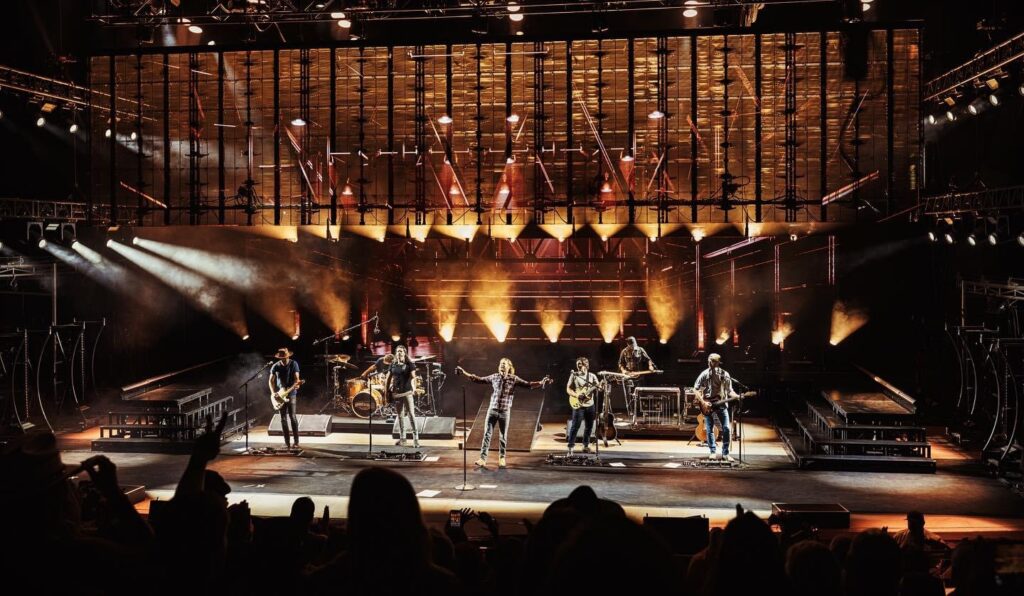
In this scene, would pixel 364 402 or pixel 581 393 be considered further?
pixel 364 402

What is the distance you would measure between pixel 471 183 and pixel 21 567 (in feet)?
55.2

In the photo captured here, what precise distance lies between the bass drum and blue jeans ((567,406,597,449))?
15.0 ft

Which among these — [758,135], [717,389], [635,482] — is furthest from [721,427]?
[758,135]

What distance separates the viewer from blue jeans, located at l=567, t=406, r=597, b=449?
46.6 feet

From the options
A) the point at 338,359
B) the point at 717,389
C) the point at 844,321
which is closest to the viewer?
the point at 717,389

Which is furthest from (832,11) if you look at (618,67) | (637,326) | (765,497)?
(765,497)

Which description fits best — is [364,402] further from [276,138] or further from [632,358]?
[276,138]

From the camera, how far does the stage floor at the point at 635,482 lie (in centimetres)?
1106

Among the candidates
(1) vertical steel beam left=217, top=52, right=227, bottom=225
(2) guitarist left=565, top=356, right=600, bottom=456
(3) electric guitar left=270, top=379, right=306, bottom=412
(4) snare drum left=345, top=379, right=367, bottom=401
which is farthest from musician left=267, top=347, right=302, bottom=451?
(1) vertical steel beam left=217, top=52, right=227, bottom=225

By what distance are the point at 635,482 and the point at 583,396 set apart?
1877mm

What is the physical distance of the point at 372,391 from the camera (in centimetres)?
1684

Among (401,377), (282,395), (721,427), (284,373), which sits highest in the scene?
(284,373)

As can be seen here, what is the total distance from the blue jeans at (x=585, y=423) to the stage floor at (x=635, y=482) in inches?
20.8

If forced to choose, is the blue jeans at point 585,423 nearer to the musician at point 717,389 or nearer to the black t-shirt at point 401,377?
the musician at point 717,389
